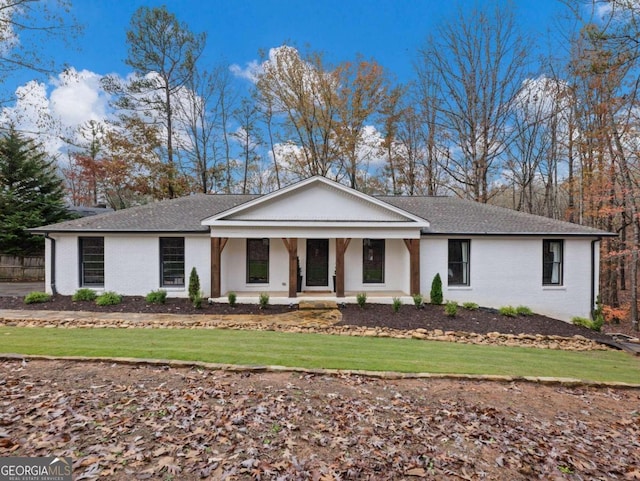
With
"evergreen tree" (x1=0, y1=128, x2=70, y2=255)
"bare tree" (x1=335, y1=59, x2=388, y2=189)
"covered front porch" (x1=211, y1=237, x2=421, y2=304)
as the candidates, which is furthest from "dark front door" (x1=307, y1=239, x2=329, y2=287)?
"evergreen tree" (x1=0, y1=128, x2=70, y2=255)

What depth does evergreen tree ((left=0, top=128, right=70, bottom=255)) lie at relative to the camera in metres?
17.6

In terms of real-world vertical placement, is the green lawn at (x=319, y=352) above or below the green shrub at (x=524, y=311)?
above

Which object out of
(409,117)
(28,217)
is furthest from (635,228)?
(28,217)

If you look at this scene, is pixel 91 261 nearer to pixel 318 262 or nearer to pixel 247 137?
pixel 318 262

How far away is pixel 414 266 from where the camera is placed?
11984 millimetres

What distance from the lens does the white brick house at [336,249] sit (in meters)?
11.8

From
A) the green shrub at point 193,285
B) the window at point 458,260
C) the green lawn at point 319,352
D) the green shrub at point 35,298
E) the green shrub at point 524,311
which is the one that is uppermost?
the window at point 458,260

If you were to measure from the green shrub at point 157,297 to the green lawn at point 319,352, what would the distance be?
335 cm

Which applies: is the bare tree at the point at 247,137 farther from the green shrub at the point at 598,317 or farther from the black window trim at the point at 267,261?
the green shrub at the point at 598,317

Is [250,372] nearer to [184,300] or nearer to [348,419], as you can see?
[348,419]

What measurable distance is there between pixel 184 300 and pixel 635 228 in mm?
19412

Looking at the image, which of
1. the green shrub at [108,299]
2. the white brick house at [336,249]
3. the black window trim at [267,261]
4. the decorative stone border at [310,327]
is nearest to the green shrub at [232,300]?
the white brick house at [336,249]

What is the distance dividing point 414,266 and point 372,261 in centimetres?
222

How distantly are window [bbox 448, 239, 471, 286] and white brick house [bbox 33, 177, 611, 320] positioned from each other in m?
0.04
